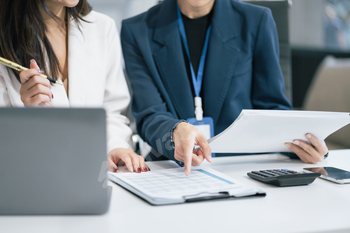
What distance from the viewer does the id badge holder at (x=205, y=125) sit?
3.84ft

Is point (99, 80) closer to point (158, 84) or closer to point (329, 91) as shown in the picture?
point (158, 84)

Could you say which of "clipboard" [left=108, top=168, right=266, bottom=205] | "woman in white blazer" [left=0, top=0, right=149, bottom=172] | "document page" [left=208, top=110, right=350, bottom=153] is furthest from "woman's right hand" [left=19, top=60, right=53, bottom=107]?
"document page" [left=208, top=110, right=350, bottom=153]

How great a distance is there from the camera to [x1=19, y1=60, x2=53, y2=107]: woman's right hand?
87cm

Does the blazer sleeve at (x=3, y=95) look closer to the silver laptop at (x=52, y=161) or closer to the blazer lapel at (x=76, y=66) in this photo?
the blazer lapel at (x=76, y=66)

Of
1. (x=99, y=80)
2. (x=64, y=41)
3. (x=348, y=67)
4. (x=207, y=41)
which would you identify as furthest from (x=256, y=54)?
(x=348, y=67)

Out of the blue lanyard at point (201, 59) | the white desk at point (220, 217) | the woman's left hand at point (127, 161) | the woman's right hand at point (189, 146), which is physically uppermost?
the blue lanyard at point (201, 59)

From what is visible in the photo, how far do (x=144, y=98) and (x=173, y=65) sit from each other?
17 centimetres

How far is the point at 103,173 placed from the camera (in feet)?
1.67

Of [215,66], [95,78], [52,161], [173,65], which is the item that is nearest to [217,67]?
[215,66]

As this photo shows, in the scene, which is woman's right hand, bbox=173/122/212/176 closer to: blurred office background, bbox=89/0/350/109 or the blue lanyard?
the blue lanyard

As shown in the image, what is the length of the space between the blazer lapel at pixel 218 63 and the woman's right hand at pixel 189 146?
43 centimetres

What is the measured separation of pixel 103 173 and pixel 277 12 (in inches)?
49.1

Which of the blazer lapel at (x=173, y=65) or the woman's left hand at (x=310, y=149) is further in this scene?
the blazer lapel at (x=173, y=65)

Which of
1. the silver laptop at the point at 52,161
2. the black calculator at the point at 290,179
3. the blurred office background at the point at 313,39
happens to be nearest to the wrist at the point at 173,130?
the black calculator at the point at 290,179
